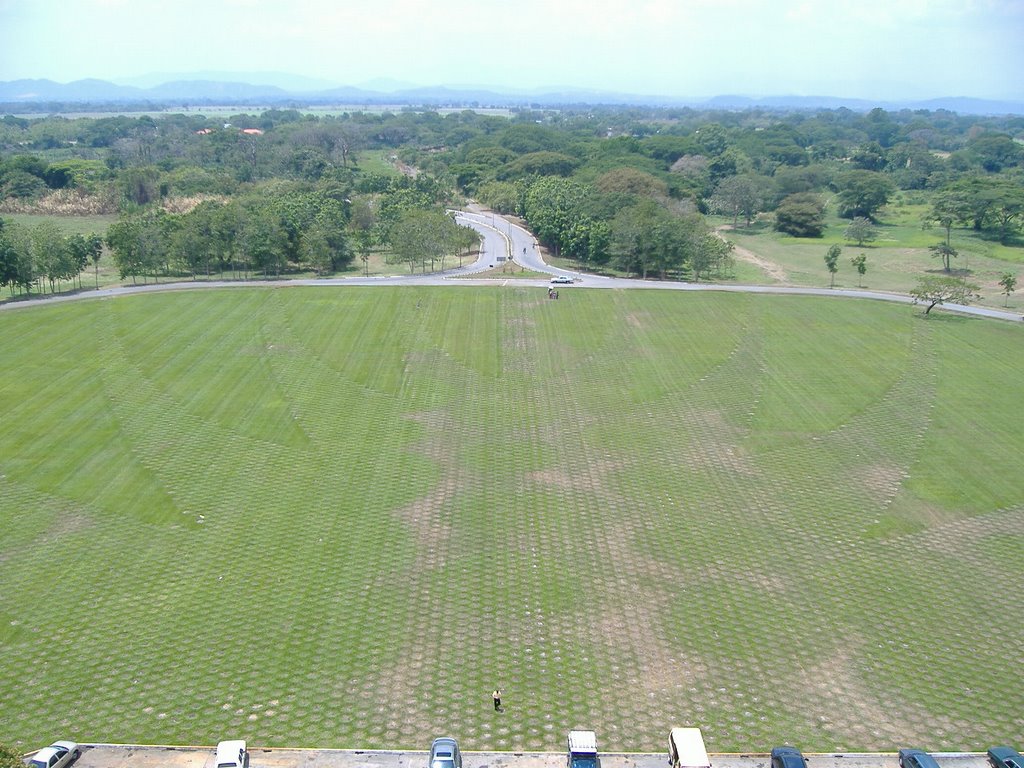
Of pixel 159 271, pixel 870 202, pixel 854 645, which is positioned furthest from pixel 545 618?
pixel 870 202

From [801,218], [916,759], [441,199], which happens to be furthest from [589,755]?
[441,199]

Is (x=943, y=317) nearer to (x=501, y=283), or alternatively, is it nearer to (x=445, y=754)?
(x=501, y=283)

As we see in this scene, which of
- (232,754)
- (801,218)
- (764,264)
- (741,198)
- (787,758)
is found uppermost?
(741,198)

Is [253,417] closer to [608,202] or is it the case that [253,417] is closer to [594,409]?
[594,409]

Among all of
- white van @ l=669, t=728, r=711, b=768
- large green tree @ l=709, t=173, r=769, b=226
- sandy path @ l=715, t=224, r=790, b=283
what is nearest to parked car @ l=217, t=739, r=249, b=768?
white van @ l=669, t=728, r=711, b=768

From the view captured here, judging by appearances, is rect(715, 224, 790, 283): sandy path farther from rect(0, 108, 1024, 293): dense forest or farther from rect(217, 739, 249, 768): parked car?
rect(217, 739, 249, 768): parked car

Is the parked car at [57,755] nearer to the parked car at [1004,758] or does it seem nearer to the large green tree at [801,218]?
the parked car at [1004,758]
